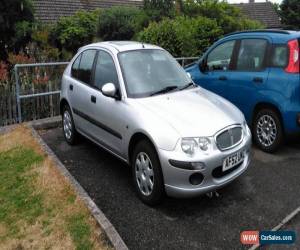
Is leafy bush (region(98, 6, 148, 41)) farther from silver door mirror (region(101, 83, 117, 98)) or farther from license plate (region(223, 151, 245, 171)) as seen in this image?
license plate (region(223, 151, 245, 171))

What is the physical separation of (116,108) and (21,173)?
177cm

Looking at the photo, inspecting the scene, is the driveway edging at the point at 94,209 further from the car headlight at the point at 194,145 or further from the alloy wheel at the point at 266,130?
the alloy wheel at the point at 266,130

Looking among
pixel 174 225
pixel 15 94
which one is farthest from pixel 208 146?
pixel 15 94

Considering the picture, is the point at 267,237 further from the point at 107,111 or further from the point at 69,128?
the point at 69,128

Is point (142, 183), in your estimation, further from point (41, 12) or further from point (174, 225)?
point (41, 12)

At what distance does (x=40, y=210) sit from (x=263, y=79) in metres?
3.84

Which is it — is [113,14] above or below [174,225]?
above

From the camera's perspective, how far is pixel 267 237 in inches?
148

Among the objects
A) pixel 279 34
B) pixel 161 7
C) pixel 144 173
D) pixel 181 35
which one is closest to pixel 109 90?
pixel 144 173

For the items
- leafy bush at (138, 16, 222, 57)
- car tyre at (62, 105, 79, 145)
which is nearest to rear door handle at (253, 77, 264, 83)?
car tyre at (62, 105, 79, 145)

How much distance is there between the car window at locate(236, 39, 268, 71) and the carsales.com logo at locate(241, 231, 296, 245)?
301cm

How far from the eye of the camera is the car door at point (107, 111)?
15.3ft

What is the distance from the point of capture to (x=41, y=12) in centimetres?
1969

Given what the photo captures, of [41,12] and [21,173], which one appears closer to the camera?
[21,173]
